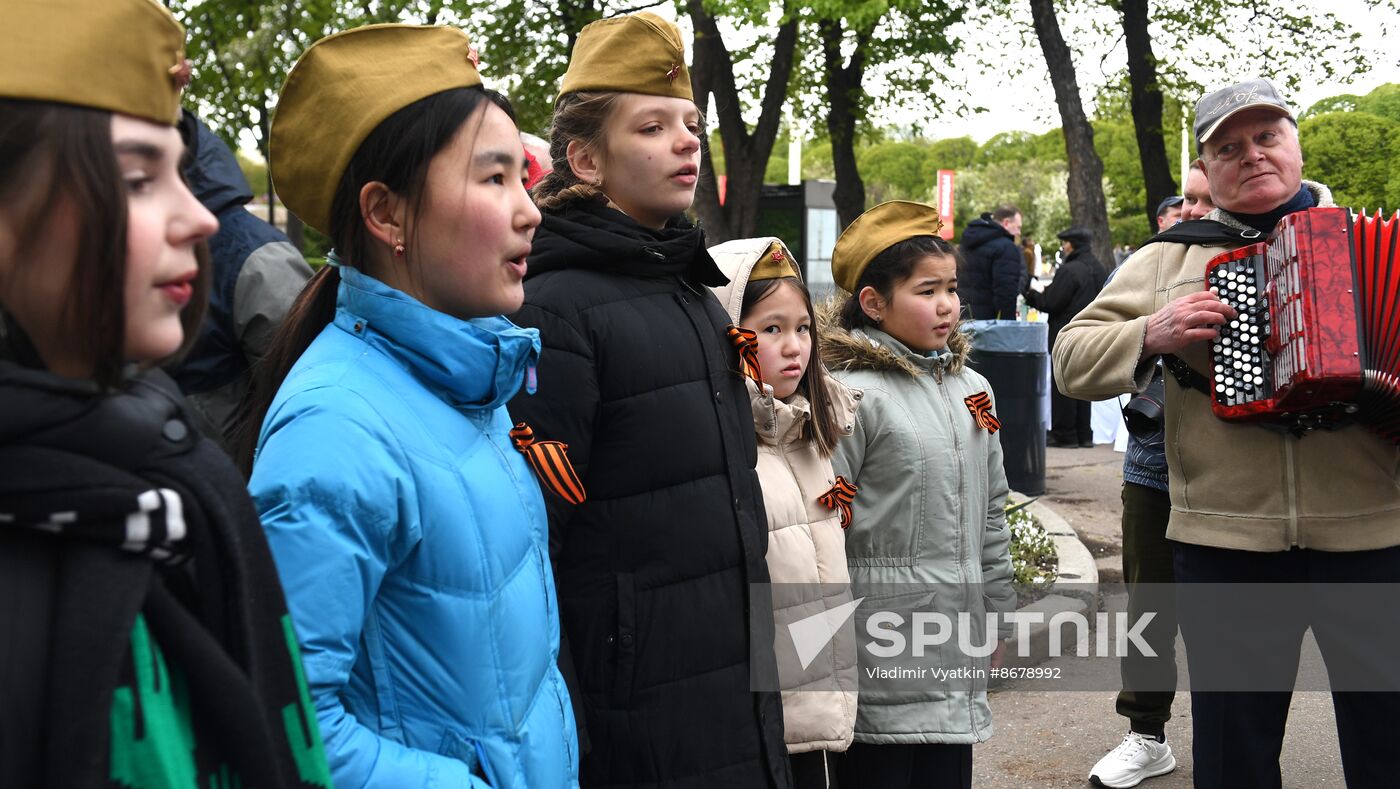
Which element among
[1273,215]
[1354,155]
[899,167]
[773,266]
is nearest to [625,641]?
[773,266]

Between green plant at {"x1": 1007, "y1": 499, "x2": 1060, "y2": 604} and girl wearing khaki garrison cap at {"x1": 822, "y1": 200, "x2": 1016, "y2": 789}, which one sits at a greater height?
girl wearing khaki garrison cap at {"x1": 822, "y1": 200, "x2": 1016, "y2": 789}

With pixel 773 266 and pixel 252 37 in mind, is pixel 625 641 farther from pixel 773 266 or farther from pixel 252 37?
pixel 252 37

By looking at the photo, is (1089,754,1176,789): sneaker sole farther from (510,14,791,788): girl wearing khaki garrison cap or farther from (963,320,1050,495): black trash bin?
(963,320,1050,495): black trash bin

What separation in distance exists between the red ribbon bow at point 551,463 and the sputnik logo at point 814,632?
0.97 meters

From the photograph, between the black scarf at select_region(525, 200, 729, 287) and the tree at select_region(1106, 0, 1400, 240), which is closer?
the black scarf at select_region(525, 200, 729, 287)

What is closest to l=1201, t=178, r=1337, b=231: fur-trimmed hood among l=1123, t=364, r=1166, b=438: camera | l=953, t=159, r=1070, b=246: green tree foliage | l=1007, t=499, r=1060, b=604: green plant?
l=1123, t=364, r=1166, b=438: camera

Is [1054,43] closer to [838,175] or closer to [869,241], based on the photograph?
[838,175]

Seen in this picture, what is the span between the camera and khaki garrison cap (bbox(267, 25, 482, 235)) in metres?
1.89

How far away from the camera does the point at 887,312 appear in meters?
3.79

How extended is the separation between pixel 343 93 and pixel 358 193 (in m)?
0.15

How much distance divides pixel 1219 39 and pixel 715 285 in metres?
18.7

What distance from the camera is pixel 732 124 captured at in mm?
14383

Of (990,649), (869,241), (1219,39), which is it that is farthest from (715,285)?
(1219,39)

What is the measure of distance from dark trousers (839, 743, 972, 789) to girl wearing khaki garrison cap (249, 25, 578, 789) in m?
1.62
